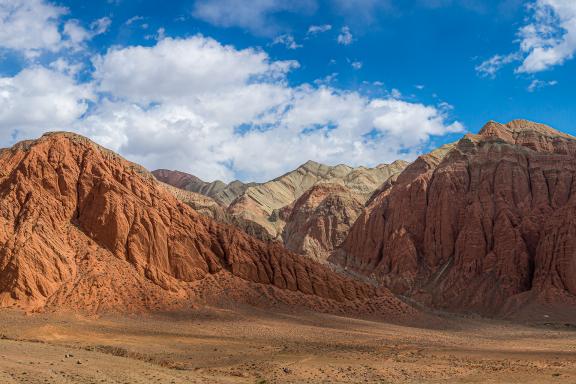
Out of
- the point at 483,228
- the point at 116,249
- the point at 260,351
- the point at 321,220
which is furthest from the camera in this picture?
the point at 321,220

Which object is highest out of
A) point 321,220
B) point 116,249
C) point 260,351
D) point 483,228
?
point 321,220

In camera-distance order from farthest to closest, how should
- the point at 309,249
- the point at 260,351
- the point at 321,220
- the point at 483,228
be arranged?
1. the point at 321,220
2. the point at 309,249
3. the point at 483,228
4. the point at 260,351

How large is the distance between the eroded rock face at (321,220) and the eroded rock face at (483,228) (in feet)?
53.8

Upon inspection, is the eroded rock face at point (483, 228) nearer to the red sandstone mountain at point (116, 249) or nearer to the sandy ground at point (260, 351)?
the red sandstone mountain at point (116, 249)

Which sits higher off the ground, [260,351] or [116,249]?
[116,249]

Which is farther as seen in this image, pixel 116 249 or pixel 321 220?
pixel 321 220

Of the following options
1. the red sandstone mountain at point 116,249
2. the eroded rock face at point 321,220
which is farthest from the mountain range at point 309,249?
the eroded rock face at point 321,220

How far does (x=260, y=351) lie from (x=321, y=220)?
105002mm

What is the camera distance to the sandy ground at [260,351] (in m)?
34.9

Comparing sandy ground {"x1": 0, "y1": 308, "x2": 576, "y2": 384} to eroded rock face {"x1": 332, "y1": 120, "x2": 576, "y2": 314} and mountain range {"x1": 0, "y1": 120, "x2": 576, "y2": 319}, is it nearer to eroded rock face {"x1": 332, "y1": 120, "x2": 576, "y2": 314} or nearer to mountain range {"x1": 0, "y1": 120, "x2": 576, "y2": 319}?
mountain range {"x1": 0, "y1": 120, "x2": 576, "y2": 319}

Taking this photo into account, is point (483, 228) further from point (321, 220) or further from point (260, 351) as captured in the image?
point (260, 351)

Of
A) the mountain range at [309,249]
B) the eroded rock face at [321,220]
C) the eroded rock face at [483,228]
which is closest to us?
the mountain range at [309,249]

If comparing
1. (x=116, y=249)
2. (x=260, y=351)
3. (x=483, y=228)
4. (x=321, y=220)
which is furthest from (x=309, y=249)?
(x=260, y=351)

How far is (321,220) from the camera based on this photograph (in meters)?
149
